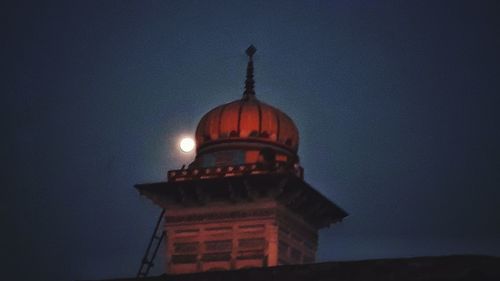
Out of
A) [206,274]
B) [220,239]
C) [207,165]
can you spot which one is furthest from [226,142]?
[206,274]

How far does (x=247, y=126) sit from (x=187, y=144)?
4.03 m

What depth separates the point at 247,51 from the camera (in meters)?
48.0

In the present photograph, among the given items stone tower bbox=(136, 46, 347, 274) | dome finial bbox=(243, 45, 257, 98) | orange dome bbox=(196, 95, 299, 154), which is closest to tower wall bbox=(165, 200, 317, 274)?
stone tower bbox=(136, 46, 347, 274)

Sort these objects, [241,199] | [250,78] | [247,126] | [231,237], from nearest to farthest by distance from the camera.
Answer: [231,237] → [241,199] → [247,126] → [250,78]

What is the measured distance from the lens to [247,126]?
143 ft

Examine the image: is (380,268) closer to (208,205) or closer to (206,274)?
(206,274)

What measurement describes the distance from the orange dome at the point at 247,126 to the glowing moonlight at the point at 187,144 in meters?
1.46

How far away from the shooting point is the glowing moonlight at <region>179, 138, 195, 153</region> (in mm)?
46406


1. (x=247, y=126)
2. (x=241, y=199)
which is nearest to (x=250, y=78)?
(x=247, y=126)

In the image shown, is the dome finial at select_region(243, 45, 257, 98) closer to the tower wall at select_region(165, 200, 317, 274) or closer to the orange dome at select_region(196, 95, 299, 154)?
the orange dome at select_region(196, 95, 299, 154)

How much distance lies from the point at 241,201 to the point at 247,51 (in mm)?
8710

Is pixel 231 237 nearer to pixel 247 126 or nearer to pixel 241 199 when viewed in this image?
pixel 241 199

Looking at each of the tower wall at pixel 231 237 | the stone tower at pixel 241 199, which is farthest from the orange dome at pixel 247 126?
the tower wall at pixel 231 237

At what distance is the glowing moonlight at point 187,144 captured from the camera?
46406 millimetres
